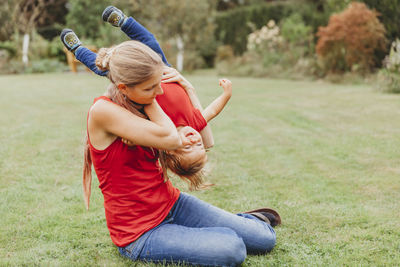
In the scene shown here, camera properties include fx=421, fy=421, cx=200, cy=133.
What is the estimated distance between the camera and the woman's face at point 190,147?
2403 mm

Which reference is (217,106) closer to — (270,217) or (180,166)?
(180,166)

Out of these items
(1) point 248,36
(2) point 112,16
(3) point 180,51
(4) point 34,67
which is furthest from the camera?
(1) point 248,36

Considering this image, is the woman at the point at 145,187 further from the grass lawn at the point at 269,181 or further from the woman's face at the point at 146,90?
the grass lawn at the point at 269,181

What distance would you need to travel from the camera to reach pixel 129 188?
8.12 feet

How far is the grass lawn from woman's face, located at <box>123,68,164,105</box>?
3.38ft

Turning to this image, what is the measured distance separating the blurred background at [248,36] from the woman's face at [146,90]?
8.94 meters

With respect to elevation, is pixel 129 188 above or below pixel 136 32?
below

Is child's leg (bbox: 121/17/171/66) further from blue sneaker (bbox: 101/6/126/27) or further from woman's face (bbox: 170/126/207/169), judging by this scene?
woman's face (bbox: 170/126/207/169)

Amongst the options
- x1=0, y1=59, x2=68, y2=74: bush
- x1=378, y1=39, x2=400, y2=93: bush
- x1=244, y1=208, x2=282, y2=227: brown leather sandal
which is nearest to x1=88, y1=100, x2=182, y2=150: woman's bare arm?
x1=244, y1=208, x2=282, y2=227: brown leather sandal

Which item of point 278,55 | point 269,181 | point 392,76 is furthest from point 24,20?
point 269,181

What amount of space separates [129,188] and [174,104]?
1.84 ft

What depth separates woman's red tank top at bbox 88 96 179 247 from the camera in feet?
7.91

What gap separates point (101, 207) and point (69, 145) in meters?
2.30

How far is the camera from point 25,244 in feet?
9.87
